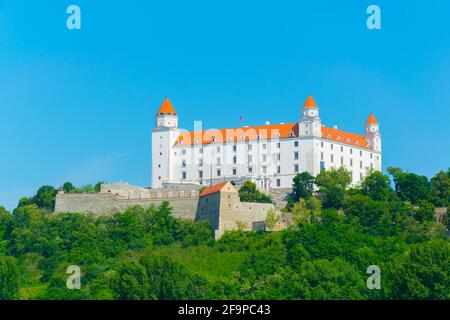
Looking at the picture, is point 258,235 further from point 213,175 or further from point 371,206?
point 213,175

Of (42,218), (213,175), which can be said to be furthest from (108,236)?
(213,175)

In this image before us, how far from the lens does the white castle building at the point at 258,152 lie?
316 ft

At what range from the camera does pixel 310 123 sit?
96938 mm

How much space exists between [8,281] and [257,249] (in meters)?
15.7

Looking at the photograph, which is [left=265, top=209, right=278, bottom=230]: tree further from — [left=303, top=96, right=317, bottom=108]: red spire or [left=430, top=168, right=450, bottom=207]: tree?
[left=303, top=96, right=317, bottom=108]: red spire

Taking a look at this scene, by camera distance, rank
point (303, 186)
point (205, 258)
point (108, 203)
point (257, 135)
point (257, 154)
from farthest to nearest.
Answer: point (257, 135) → point (257, 154) → point (303, 186) → point (108, 203) → point (205, 258)

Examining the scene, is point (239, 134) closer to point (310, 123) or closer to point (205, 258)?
point (310, 123)

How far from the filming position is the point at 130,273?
2581 inches

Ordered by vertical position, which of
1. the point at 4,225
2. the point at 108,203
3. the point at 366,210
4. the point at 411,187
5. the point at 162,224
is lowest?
the point at 162,224

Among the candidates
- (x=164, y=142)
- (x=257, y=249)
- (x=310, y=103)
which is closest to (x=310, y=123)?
(x=310, y=103)
